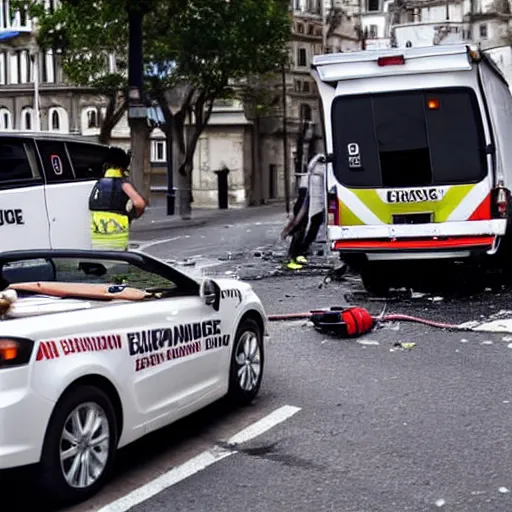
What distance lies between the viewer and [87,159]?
12250 millimetres

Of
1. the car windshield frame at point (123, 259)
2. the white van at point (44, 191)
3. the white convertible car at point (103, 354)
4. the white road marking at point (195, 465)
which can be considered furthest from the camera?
the white van at point (44, 191)

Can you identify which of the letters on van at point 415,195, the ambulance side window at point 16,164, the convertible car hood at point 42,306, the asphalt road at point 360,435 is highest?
the ambulance side window at point 16,164

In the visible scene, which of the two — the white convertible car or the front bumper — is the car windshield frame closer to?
the white convertible car

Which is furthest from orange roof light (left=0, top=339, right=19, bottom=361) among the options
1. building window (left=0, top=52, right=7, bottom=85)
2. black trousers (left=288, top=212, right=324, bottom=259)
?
building window (left=0, top=52, right=7, bottom=85)

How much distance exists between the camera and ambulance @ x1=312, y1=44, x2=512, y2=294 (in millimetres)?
11961

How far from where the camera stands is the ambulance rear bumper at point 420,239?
39.6 ft

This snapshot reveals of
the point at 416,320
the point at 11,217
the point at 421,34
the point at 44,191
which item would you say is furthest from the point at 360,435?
the point at 421,34

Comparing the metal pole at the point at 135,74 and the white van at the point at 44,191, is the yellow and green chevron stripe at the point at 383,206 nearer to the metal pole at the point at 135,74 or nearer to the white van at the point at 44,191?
the white van at the point at 44,191

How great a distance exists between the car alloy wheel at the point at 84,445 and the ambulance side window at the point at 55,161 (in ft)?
21.6

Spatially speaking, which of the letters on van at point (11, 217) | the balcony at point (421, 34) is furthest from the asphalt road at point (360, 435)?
the balcony at point (421, 34)

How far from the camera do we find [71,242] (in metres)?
11.9

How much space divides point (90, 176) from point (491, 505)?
7.95 m

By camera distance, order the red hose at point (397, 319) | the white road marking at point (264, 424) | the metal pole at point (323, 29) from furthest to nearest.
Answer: the metal pole at point (323, 29) < the red hose at point (397, 319) < the white road marking at point (264, 424)

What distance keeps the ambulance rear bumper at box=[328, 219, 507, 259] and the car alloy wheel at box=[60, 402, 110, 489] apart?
24.0 ft
